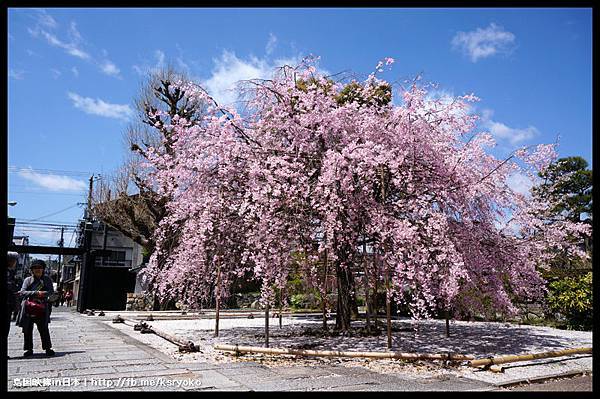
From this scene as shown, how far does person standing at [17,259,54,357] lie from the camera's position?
765 cm

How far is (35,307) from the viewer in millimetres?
7766

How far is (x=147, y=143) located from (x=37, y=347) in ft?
46.1

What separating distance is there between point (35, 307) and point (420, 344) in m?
7.31

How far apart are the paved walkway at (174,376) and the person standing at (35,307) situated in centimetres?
27

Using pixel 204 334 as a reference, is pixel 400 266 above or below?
above

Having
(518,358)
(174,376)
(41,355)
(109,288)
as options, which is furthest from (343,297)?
(109,288)

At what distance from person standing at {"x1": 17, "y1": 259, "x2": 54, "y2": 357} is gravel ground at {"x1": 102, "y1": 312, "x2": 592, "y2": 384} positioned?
2060 millimetres

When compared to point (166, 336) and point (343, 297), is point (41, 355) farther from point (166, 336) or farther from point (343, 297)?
point (343, 297)

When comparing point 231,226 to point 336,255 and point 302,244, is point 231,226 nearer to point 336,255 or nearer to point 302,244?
point 302,244

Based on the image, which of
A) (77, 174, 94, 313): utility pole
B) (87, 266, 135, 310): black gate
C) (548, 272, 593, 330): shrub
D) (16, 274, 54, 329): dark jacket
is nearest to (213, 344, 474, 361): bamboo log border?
(16, 274, 54, 329): dark jacket

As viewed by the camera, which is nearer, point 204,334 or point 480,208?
point 480,208

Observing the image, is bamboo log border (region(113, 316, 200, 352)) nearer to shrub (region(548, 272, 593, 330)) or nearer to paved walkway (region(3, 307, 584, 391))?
paved walkway (region(3, 307, 584, 391))

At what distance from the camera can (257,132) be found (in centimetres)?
1019
